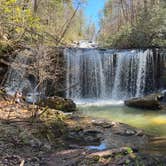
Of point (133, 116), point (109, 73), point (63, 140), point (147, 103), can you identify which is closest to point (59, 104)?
point (133, 116)

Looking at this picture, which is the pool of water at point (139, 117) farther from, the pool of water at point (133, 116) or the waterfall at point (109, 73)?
the waterfall at point (109, 73)

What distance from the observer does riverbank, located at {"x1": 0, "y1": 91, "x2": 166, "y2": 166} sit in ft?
23.2

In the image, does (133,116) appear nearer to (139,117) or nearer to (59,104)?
(139,117)

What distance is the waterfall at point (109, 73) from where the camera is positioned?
20.0m

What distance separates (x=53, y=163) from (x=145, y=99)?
9844 mm

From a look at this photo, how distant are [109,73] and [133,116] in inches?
261

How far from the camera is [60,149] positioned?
8.34m

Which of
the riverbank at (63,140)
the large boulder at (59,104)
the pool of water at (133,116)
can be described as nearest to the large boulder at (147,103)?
the pool of water at (133,116)

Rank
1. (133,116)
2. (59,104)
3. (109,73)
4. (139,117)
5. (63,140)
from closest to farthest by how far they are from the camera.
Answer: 1. (63,140)
2. (139,117)
3. (133,116)
4. (59,104)
5. (109,73)

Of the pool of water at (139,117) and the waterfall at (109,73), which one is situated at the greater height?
the waterfall at (109,73)

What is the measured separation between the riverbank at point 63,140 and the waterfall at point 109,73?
7746 millimetres

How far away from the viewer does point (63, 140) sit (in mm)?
9281

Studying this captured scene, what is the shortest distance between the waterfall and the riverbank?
775cm

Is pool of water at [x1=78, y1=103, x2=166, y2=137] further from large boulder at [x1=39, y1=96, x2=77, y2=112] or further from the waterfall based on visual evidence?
the waterfall
